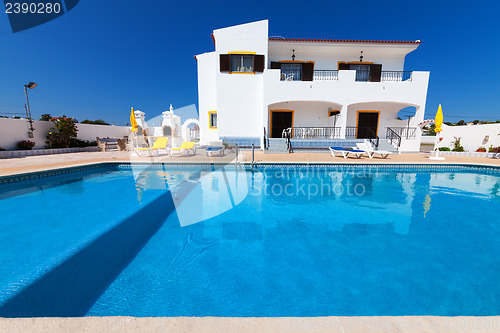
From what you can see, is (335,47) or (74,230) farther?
(335,47)

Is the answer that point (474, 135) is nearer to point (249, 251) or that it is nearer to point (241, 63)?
point (241, 63)

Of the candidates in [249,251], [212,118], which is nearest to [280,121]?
[212,118]

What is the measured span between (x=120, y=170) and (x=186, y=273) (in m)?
7.90

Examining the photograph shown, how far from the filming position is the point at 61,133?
43.0ft

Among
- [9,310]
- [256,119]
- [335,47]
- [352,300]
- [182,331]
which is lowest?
[352,300]

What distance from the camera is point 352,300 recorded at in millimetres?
2416

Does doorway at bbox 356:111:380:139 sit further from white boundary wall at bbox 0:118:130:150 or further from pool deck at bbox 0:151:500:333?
white boundary wall at bbox 0:118:130:150

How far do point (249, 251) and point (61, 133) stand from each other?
52.0ft

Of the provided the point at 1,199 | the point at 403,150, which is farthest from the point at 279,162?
the point at 403,150

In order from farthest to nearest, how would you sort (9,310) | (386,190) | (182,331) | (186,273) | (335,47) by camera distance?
(335,47)
(386,190)
(186,273)
(9,310)
(182,331)

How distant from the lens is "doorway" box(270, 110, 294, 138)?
15250 millimetres

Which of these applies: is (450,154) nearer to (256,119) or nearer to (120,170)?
(256,119)

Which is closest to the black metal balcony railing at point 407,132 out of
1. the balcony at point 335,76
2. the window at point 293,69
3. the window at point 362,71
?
the balcony at point 335,76

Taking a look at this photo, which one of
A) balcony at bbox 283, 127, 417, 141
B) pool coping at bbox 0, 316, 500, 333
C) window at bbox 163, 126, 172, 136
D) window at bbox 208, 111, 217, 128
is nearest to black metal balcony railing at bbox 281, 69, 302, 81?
balcony at bbox 283, 127, 417, 141
